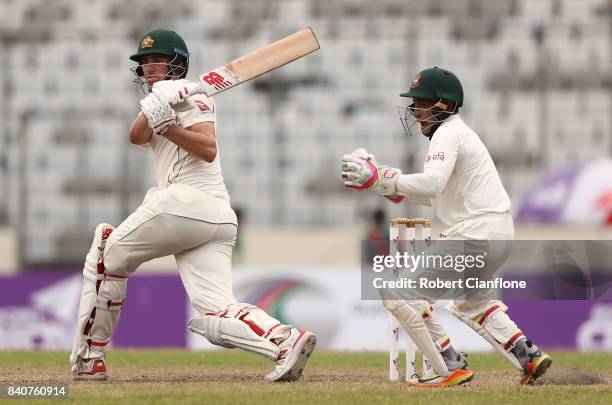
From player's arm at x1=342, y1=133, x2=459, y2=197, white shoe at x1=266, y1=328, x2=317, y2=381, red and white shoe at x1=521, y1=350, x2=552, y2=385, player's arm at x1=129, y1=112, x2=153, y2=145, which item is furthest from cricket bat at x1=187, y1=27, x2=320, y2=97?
red and white shoe at x1=521, y1=350, x2=552, y2=385

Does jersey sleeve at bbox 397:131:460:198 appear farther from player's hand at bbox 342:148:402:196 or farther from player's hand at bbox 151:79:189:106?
player's hand at bbox 151:79:189:106

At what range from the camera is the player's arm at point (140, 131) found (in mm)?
6410

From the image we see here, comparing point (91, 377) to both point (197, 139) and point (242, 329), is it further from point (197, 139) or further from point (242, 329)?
point (197, 139)

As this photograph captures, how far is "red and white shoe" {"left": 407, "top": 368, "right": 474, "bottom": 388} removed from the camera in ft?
20.5

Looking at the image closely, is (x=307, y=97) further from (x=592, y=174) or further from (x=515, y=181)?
(x=592, y=174)

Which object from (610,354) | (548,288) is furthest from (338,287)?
(548,288)

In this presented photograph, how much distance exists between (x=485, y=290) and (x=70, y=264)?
10471 mm

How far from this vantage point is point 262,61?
686 centimetres

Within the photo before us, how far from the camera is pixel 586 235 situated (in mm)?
15930

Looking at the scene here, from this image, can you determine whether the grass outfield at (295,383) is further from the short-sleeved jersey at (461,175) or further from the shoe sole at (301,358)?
the short-sleeved jersey at (461,175)

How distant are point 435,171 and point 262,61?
1378mm

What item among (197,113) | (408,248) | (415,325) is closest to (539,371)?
(415,325)

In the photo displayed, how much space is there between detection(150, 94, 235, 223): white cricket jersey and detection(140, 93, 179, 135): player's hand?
0.23 m

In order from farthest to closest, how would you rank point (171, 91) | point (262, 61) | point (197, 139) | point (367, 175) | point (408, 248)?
point (262, 61), point (408, 248), point (197, 139), point (171, 91), point (367, 175)
